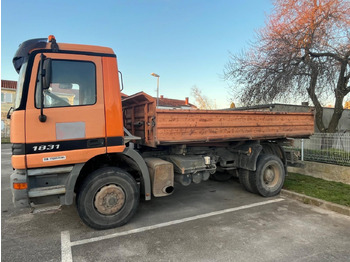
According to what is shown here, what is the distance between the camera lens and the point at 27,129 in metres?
3.61

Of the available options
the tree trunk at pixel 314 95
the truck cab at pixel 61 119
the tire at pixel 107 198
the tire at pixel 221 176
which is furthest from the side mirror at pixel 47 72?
the tree trunk at pixel 314 95

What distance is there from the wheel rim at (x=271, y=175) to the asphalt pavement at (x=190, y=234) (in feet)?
2.17

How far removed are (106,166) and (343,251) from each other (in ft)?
12.9

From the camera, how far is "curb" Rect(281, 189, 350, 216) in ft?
15.9

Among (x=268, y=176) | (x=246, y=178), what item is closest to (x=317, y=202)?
(x=268, y=176)

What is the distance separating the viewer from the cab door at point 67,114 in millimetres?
3676

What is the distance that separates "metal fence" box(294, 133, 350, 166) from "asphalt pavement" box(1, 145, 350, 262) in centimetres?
294

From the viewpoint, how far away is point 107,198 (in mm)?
4117

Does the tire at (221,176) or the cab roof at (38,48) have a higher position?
the cab roof at (38,48)

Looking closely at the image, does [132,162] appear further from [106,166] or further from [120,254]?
[120,254]

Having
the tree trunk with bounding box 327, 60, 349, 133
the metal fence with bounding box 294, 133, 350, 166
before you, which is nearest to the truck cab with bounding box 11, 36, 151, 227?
the metal fence with bounding box 294, 133, 350, 166

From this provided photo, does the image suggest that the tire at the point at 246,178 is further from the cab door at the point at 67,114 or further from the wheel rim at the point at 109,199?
the cab door at the point at 67,114

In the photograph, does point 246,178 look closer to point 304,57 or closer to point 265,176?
point 265,176

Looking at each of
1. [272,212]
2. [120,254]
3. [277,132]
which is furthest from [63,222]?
[277,132]
